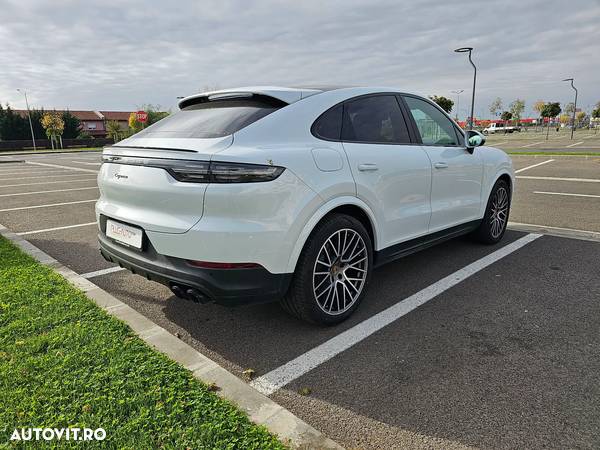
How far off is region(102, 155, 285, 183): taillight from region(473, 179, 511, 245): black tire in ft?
11.2

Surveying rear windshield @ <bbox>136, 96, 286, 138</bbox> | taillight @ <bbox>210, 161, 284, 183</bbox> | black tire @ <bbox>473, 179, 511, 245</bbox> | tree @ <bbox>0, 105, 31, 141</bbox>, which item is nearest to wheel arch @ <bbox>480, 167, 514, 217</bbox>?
black tire @ <bbox>473, 179, 511, 245</bbox>

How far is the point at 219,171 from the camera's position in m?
2.53

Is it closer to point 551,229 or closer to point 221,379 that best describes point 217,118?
point 221,379

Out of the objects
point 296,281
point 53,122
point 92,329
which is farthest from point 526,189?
point 53,122

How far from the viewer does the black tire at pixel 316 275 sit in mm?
2916

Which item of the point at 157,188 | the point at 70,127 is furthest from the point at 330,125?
the point at 70,127

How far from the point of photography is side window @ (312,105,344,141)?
307cm

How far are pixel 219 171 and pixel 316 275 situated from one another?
1025 millimetres

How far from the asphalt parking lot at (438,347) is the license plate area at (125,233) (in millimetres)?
709

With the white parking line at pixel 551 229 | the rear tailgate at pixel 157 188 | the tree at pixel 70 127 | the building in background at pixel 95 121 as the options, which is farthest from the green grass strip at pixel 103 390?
the building in background at pixel 95 121

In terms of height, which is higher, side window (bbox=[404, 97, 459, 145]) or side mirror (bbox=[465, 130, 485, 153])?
side window (bbox=[404, 97, 459, 145])

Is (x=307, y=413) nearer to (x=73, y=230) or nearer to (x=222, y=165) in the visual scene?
(x=222, y=165)

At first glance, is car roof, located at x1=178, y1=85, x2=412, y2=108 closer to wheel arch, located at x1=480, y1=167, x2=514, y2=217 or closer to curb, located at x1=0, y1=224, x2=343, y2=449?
curb, located at x1=0, y1=224, x2=343, y2=449
